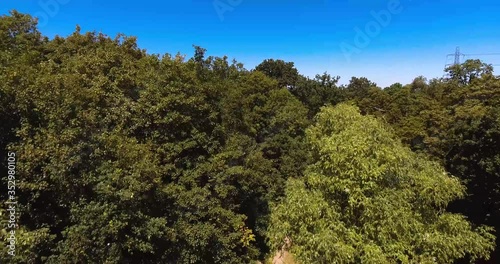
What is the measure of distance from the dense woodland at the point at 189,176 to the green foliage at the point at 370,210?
4 cm

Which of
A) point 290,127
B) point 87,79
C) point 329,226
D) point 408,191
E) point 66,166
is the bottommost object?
point 329,226

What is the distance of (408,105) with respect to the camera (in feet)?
104

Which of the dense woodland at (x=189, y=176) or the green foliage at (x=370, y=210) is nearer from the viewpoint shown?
the green foliage at (x=370, y=210)

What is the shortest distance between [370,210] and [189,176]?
26.2 feet

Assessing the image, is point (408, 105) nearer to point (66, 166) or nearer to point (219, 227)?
point (219, 227)

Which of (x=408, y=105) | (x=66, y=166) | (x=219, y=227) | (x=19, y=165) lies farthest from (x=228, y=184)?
(x=408, y=105)

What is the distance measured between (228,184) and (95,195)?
5.94 meters

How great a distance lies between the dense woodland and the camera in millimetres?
9039

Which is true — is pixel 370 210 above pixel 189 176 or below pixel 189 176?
below

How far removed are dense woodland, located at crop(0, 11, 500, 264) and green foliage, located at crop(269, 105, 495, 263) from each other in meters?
0.04

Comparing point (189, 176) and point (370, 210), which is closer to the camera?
point (370, 210)

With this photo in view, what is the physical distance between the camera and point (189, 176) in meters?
14.2

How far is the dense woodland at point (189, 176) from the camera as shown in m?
9.04

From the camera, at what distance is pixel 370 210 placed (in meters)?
8.64
